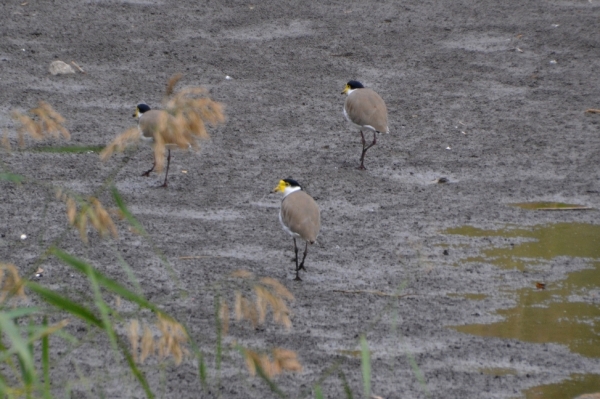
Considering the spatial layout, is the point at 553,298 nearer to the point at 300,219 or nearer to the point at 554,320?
the point at 554,320

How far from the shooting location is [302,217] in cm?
556

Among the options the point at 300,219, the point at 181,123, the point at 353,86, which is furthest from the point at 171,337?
the point at 353,86

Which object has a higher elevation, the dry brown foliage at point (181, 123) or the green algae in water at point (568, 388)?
the dry brown foliage at point (181, 123)

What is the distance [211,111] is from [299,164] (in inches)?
194

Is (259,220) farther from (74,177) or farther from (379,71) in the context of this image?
(379,71)

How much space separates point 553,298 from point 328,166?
2752 mm

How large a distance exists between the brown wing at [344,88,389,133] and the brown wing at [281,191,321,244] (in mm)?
2044

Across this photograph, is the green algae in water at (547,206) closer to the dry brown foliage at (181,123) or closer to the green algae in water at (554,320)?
the green algae in water at (554,320)

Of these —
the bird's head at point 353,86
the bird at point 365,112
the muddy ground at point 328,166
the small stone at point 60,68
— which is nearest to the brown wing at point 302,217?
the muddy ground at point 328,166

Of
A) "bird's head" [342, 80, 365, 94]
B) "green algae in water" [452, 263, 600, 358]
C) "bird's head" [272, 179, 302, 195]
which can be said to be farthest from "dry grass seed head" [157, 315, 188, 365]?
"bird's head" [342, 80, 365, 94]

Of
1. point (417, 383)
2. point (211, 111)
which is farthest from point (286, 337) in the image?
point (211, 111)

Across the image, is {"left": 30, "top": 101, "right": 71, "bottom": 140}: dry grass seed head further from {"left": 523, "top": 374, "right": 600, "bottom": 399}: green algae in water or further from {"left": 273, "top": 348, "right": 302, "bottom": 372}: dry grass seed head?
{"left": 523, "top": 374, "right": 600, "bottom": 399}: green algae in water

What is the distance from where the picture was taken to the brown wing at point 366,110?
7.64m

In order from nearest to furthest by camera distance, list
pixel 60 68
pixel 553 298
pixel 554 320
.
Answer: pixel 554 320 → pixel 553 298 → pixel 60 68
